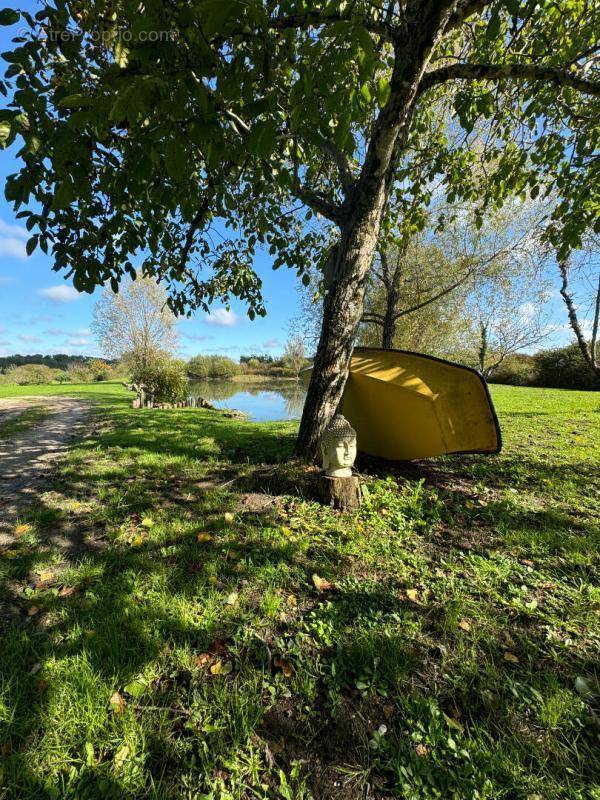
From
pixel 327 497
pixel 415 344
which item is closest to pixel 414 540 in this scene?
pixel 327 497

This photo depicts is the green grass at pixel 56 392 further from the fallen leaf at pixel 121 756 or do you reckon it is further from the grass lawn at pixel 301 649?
the fallen leaf at pixel 121 756

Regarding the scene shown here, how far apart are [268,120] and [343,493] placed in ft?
9.84

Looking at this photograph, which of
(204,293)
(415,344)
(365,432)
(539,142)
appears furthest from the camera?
(415,344)

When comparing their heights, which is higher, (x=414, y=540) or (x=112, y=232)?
(x=112, y=232)

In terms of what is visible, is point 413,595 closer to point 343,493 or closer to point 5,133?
point 343,493

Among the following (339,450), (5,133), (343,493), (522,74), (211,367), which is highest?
(522,74)

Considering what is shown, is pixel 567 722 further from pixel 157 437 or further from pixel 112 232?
pixel 157 437

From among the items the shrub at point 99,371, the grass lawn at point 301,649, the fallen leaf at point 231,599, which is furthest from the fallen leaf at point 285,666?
the shrub at point 99,371

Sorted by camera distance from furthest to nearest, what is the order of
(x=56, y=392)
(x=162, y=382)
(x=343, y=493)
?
(x=56, y=392) < (x=162, y=382) < (x=343, y=493)

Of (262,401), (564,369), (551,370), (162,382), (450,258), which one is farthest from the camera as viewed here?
(262,401)

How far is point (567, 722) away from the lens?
1457mm

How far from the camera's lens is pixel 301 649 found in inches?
70.9

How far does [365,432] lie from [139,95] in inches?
165

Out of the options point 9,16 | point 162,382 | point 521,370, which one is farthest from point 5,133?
point 521,370
